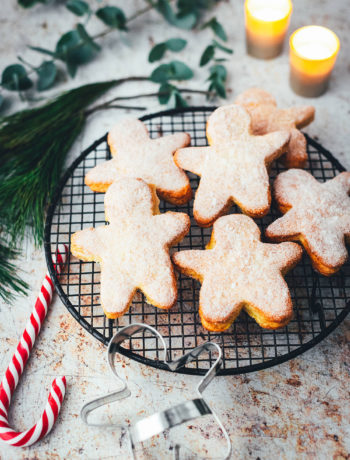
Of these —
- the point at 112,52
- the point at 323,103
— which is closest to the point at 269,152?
the point at 323,103

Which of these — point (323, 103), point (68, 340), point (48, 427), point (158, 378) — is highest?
point (323, 103)

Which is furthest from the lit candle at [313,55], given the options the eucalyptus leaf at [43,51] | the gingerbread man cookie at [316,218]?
the eucalyptus leaf at [43,51]

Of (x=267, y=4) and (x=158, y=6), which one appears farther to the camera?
(x=158, y=6)

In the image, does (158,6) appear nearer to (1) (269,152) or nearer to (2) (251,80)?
(2) (251,80)

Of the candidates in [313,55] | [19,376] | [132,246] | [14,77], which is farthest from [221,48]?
[19,376]

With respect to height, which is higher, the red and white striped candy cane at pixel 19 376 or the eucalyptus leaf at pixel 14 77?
the eucalyptus leaf at pixel 14 77

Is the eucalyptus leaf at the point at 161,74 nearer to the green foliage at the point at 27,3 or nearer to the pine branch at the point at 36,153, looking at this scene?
the pine branch at the point at 36,153

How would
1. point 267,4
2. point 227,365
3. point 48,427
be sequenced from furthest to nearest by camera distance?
1. point 267,4
2. point 227,365
3. point 48,427
